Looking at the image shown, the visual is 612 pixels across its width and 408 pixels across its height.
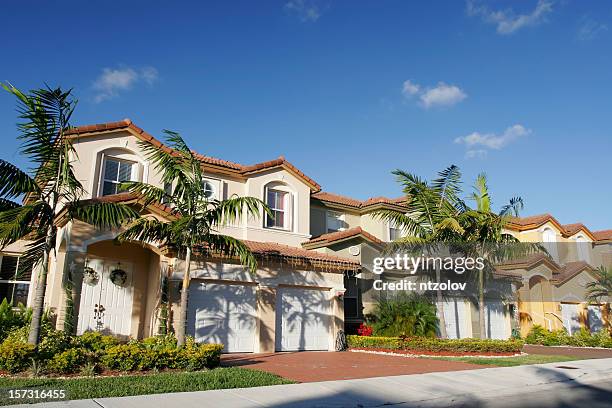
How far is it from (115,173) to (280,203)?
6.97 metres

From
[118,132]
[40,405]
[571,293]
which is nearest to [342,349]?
[118,132]

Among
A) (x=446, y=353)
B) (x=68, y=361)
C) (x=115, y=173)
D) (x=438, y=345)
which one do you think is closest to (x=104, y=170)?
(x=115, y=173)

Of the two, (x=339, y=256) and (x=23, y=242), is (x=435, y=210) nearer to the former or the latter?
(x=339, y=256)

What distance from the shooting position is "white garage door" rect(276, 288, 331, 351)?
17.7 meters

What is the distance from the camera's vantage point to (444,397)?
9.39 m

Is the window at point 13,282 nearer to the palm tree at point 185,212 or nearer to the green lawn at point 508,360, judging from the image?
the palm tree at point 185,212

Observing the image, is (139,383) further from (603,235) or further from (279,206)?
(603,235)

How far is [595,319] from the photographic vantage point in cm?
2998

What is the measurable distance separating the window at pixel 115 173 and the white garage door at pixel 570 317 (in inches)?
987

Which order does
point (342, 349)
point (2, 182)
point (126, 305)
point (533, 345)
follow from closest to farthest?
point (2, 182), point (126, 305), point (342, 349), point (533, 345)

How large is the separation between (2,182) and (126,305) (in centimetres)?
711

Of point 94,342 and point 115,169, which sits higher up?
point 115,169

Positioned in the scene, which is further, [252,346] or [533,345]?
[533,345]

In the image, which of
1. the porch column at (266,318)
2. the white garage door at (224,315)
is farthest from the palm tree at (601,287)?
the white garage door at (224,315)
